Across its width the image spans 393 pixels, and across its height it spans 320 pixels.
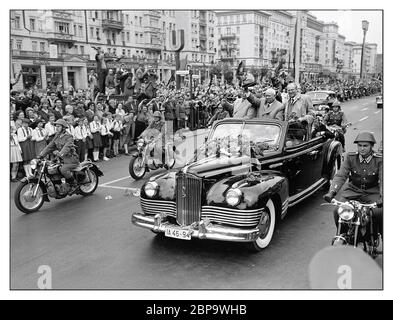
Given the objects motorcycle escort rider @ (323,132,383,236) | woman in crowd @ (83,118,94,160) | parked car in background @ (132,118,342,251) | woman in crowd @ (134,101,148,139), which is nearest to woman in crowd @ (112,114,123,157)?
woman in crowd @ (134,101,148,139)

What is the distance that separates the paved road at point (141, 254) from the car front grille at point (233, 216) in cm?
49

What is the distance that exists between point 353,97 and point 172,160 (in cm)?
4173

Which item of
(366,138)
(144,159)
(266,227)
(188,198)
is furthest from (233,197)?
(144,159)

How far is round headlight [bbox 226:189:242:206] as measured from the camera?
17.3ft

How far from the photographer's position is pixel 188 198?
5.59 meters

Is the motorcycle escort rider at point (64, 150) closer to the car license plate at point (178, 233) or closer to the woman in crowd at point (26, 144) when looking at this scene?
the woman in crowd at point (26, 144)

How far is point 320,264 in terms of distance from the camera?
202 inches

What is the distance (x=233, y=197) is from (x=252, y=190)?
0.31 m

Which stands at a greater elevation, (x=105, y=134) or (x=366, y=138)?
(x=366, y=138)

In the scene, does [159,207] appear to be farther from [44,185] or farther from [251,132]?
[44,185]

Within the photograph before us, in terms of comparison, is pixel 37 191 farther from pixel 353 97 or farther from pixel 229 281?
pixel 353 97

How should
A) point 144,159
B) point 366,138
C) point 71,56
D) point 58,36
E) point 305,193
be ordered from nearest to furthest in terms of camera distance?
point 366,138 → point 305,193 → point 144,159 → point 58,36 → point 71,56

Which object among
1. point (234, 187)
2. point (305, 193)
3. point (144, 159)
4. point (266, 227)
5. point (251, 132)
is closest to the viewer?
point (234, 187)
